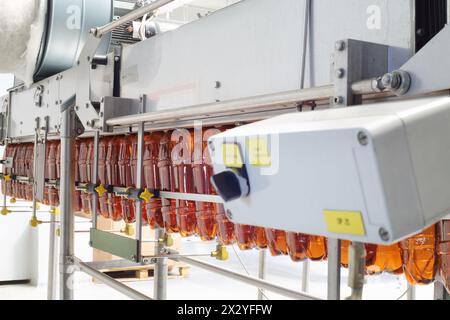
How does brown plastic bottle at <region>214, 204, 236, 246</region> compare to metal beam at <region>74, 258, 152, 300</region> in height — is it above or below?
above

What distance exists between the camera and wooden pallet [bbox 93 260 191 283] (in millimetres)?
5972

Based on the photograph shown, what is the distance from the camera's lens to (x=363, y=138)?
26.2 inches

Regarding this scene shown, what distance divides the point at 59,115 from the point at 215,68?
3.89 ft

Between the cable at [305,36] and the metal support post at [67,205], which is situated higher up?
the cable at [305,36]

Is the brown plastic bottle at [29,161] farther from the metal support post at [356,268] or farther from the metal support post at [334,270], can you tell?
the metal support post at [356,268]

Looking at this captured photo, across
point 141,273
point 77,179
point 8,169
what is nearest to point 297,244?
point 77,179

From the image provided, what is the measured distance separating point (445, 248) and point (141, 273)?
16.8ft

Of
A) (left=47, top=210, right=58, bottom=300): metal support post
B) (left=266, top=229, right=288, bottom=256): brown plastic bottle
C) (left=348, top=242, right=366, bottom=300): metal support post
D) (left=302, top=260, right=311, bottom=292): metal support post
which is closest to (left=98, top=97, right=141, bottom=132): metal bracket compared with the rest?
(left=266, top=229, right=288, bottom=256): brown plastic bottle

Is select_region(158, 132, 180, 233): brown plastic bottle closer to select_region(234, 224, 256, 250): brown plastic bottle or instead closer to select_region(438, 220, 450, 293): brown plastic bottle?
select_region(234, 224, 256, 250): brown plastic bottle

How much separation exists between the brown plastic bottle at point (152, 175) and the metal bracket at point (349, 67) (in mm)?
1169

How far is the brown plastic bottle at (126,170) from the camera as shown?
2.21 m

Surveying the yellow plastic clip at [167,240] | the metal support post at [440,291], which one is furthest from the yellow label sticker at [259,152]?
the yellow plastic clip at [167,240]

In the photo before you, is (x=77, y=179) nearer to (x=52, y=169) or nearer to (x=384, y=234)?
(x=52, y=169)
